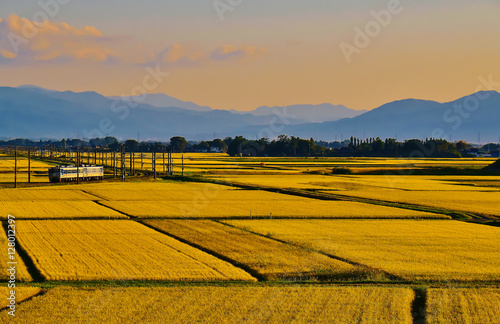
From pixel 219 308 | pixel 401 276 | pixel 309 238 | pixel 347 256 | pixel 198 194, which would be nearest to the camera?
pixel 219 308

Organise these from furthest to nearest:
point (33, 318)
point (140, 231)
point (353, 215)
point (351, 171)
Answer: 1. point (351, 171)
2. point (353, 215)
3. point (140, 231)
4. point (33, 318)

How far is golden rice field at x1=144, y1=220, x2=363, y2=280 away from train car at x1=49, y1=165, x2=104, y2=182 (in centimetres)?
5543

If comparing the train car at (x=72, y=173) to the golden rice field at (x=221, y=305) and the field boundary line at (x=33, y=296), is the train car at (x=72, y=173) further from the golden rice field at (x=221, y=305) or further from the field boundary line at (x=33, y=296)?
the golden rice field at (x=221, y=305)

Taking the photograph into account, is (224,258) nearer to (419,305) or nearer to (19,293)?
(19,293)

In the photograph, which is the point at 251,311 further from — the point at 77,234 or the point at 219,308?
the point at 77,234

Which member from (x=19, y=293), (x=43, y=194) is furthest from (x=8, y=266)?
(x=43, y=194)

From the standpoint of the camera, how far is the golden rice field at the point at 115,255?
26.8m

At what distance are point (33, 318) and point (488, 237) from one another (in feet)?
103

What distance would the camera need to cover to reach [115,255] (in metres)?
31.3

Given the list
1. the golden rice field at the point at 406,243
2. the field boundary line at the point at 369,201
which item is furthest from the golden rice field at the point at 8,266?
the field boundary line at the point at 369,201

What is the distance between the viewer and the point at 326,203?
62.3 meters

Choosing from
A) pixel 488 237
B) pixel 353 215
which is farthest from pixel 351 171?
pixel 488 237

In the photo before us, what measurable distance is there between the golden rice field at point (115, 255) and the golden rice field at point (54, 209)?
6110mm

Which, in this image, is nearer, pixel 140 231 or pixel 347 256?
pixel 347 256
